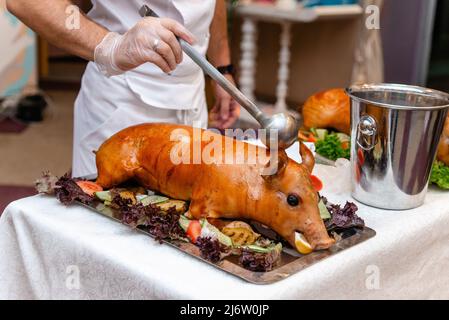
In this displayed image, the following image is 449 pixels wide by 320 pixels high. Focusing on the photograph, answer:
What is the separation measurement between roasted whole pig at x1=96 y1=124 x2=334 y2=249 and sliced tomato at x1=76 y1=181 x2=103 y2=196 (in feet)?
0.05

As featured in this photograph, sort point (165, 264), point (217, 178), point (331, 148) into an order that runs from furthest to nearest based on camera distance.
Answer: point (331, 148), point (217, 178), point (165, 264)

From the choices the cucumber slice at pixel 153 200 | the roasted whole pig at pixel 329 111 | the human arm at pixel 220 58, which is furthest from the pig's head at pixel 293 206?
the human arm at pixel 220 58

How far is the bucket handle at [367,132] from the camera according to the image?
1.10 meters

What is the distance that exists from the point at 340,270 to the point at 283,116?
26cm

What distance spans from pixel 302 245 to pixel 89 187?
1.40 ft

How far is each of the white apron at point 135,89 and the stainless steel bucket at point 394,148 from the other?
47cm

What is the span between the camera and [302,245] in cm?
92

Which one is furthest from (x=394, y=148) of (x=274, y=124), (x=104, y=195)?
(x=104, y=195)

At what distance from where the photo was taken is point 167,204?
105 centimetres

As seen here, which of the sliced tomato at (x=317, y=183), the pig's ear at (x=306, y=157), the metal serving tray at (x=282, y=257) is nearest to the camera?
the metal serving tray at (x=282, y=257)

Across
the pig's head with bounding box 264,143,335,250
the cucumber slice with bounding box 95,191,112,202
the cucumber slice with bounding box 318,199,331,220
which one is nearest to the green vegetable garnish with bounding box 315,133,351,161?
the cucumber slice with bounding box 318,199,331,220

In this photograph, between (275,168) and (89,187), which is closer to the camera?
(275,168)

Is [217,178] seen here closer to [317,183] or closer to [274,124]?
[274,124]

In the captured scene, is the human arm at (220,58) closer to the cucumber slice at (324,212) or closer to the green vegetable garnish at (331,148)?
the green vegetable garnish at (331,148)
